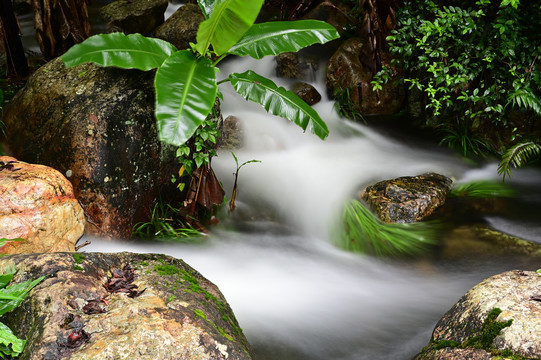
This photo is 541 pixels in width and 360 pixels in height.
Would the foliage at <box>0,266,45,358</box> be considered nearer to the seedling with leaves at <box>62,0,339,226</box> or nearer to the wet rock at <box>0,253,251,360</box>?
the wet rock at <box>0,253,251,360</box>

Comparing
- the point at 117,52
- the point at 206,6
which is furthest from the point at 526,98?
the point at 117,52

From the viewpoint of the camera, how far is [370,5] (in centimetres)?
614

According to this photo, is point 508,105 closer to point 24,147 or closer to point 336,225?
point 336,225

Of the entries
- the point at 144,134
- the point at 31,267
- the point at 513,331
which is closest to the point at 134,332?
the point at 31,267

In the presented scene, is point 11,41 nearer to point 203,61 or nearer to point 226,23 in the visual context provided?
point 203,61

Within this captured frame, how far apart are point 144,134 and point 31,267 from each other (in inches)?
72.3

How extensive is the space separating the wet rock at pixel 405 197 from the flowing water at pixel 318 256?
0.38 m

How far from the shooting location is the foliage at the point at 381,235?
4.17 meters

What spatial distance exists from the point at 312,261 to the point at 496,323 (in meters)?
2.05

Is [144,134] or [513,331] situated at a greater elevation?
[144,134]

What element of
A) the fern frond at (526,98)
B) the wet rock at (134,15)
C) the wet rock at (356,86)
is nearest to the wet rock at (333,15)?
the wet rock at (356,86)

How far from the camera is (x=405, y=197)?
4633mm

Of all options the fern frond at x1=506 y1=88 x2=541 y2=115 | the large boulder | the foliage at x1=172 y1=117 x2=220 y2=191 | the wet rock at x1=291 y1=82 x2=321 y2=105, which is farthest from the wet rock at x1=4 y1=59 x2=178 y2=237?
the fern frond at x1=506 y1=88 x2=541 y2=115

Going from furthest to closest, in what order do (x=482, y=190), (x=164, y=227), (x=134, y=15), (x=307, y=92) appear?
(x=134, y=15)
(x=307, y=92)
(x=482, y=190)
(x=164, y=227)
